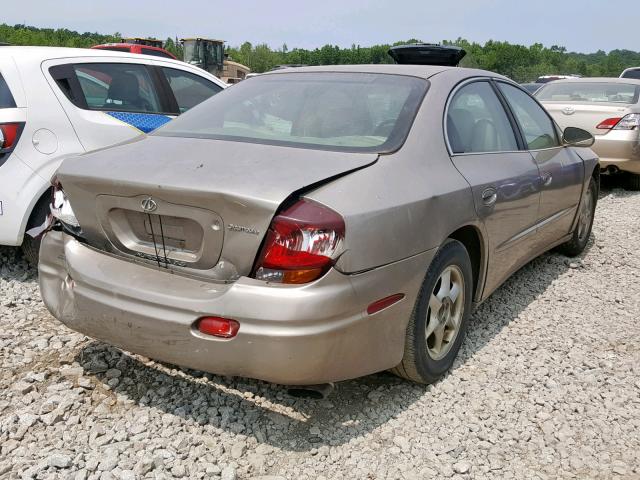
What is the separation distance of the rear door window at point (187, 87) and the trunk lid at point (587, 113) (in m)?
4.50

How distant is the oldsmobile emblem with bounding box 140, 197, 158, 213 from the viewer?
2.37 m

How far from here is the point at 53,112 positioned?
4223mm

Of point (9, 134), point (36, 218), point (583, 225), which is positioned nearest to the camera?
point (9, 134)

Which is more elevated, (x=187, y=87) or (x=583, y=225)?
(x=187, y=87)

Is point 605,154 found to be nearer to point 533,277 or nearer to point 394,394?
point 533,277

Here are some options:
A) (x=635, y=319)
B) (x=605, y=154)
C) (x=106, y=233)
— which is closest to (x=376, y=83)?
(x=106, y=233)

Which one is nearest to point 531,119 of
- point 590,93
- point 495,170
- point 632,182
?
point 495,170

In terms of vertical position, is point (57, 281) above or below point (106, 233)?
below

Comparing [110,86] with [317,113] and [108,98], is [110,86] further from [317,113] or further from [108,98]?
[317,113]

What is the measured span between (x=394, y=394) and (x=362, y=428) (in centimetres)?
33

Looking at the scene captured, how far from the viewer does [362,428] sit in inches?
104

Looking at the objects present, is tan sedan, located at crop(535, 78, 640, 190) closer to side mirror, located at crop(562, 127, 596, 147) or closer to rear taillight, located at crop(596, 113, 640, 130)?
rear taillight, located at crop(596, 113, 640, 130)

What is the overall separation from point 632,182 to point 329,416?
699 cm

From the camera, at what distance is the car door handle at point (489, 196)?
3.09 metres
